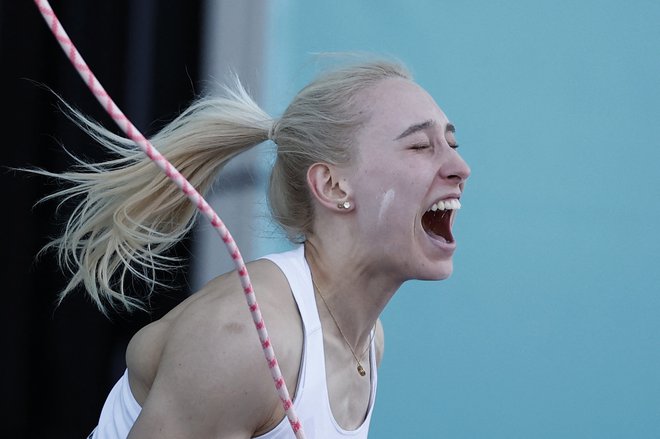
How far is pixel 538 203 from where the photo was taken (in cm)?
200

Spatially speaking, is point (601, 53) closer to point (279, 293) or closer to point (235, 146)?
point (235, 146)

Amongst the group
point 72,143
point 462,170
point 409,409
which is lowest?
point 409,409

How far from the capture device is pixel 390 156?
4.58 ft

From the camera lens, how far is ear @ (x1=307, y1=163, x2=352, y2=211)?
1419 millimetres

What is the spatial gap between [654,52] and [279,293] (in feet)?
3.50

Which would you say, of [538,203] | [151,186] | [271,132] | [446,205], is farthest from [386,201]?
[538,203]

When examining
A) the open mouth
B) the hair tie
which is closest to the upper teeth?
the open mouth

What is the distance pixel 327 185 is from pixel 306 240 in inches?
3.8

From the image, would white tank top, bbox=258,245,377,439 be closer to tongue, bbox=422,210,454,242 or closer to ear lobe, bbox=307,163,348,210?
ear lobe, bbox=307,163,348,210

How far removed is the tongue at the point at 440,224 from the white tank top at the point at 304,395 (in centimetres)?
21

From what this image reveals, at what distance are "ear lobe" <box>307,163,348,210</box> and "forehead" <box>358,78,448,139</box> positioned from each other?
72mm

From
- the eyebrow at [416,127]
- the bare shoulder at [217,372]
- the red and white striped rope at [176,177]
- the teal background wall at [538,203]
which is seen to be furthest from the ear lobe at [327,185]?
the teal background wall at [538,203]

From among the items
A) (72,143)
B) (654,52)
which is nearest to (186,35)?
(72,143)

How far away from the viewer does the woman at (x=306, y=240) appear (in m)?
1.20
